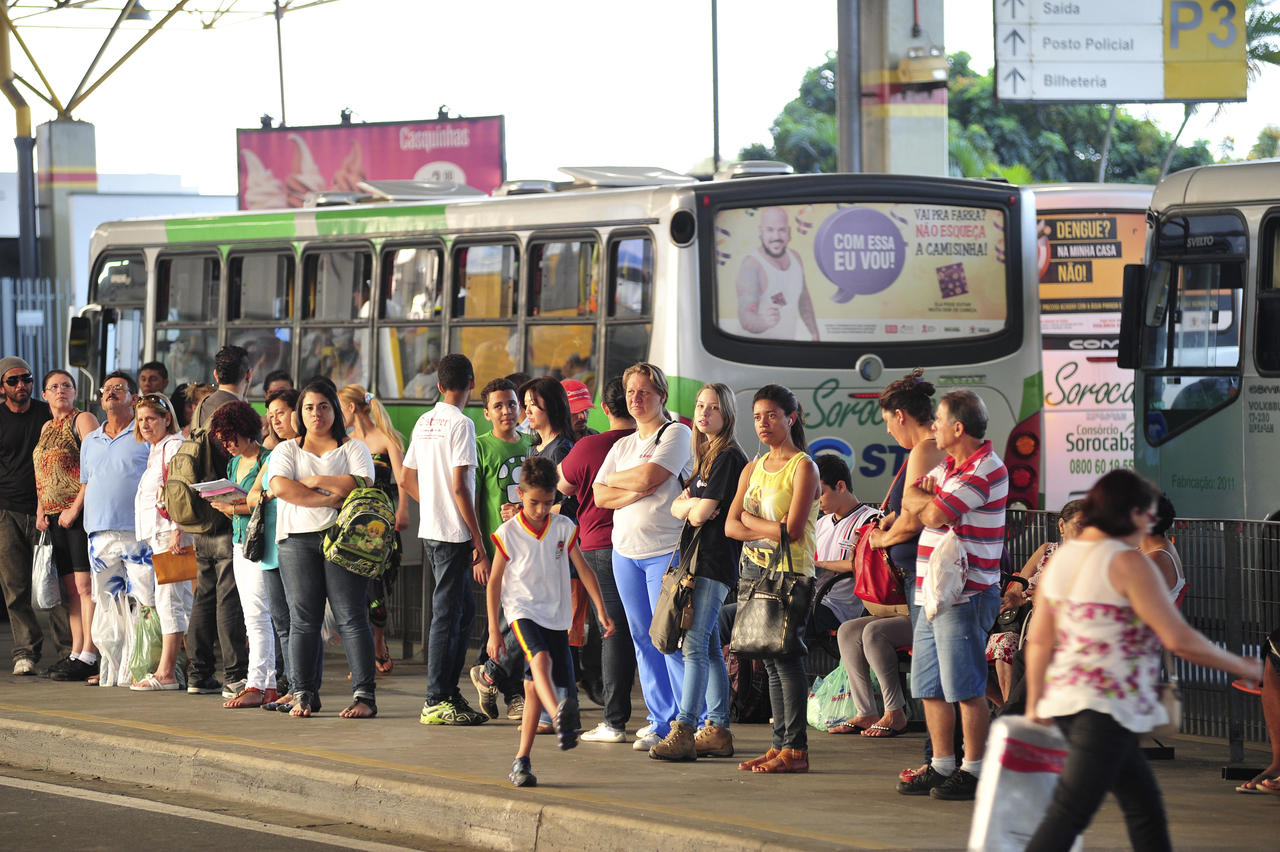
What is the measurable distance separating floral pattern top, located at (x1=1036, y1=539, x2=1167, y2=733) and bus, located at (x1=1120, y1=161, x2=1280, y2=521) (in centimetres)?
841

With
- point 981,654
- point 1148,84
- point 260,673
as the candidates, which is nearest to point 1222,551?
point 981,654

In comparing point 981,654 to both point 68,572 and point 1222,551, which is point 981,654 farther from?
point 68,572

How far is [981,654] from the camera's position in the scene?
7.59m

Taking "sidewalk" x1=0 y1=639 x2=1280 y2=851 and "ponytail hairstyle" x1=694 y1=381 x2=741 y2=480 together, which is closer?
"sidewalk" x1=0 y1=639 x2=1280 y2=851

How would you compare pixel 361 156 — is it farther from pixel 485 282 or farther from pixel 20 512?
pixel 20 512

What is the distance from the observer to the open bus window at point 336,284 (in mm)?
16516

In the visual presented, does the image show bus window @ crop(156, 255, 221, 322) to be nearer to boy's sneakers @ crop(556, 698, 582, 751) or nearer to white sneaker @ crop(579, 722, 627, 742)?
white sneaker @ crop(579, 722, 627, 742)

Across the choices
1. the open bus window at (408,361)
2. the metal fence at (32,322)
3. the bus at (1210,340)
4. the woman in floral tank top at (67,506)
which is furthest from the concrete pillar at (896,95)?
the metal fence at (32,322)

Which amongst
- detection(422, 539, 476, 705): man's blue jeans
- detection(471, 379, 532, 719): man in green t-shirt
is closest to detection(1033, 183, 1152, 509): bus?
detection(471, 379, 532, 719): man in green t-shirt

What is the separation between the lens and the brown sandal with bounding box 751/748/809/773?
8.26m

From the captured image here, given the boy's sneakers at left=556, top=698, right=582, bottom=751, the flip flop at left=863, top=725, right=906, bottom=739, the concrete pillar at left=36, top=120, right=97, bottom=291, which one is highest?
the concrete pillar at left=36, top=120, right=97, bottom=291

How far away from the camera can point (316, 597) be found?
982 cm

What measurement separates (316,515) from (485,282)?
6.00 m

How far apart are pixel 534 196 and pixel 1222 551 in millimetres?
7593
